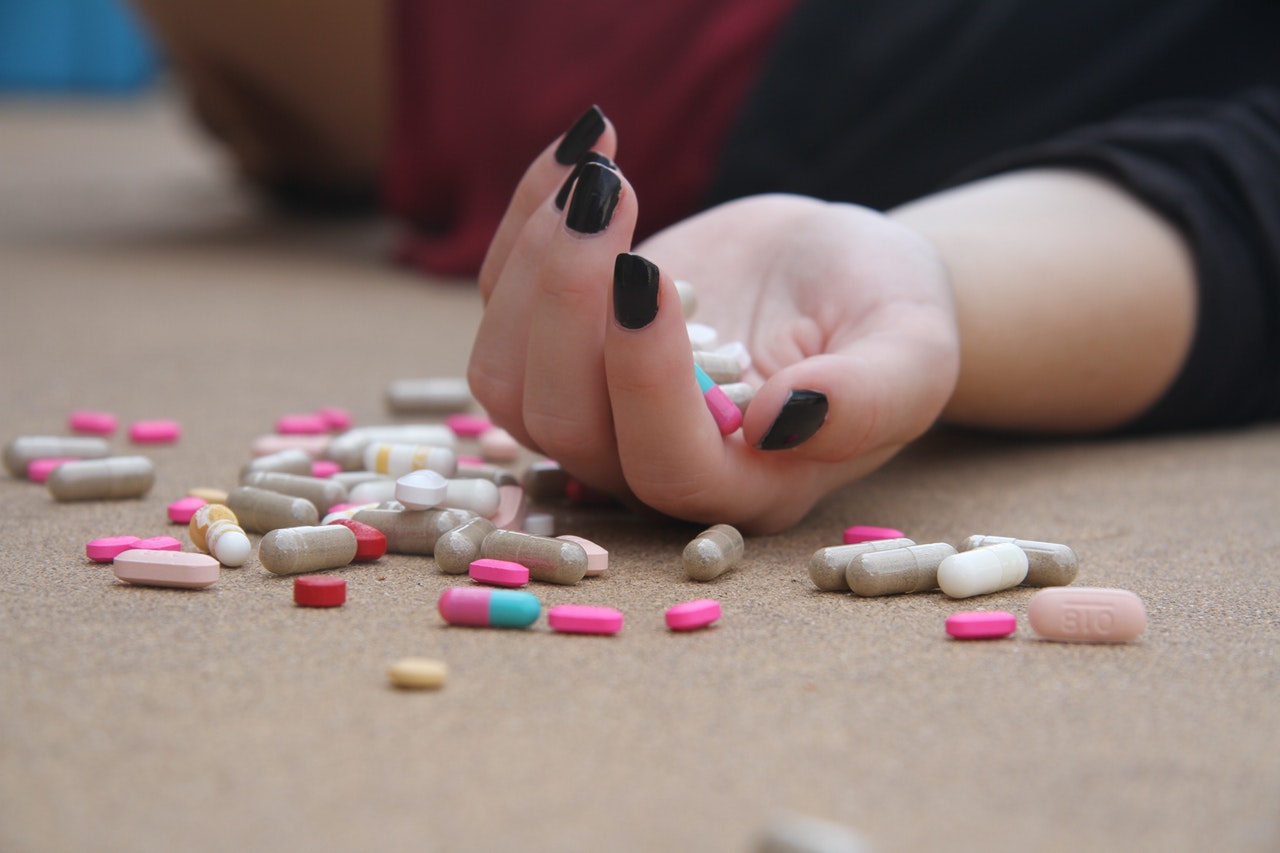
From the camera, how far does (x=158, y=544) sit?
3.92 ft

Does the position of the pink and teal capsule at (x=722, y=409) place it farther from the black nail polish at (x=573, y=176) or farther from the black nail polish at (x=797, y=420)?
the black nail polish at (x=573, y=176)

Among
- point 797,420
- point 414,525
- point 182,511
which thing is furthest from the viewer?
point 182,511

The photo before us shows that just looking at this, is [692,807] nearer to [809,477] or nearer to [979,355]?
[809,477]

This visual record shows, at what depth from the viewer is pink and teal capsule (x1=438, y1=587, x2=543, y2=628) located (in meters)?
1.02

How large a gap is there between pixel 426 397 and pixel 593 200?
2.99 ft

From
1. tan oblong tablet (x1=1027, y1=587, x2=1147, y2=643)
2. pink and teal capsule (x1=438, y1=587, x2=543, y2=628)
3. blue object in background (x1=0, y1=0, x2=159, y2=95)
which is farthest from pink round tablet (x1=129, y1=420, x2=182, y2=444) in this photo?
blue object in background (x1=0, y1=0, x2=159, y2=95)

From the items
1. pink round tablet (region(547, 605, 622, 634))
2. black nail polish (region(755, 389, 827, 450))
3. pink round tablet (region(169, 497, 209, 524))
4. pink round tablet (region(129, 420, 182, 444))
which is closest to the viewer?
pink round tablet (region(547, 605, 622, 634))

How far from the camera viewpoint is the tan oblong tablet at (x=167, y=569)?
1093mm

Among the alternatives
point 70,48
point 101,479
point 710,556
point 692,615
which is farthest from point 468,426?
point 70,48

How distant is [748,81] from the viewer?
9.04ft

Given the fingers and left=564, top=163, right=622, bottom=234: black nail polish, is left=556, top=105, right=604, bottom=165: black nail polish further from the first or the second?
left=564, top=163, right=622, bottom=234: black nail polish

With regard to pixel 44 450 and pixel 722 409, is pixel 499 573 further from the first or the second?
pixel 44 450

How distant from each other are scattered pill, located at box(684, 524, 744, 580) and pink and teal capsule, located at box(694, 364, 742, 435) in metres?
0.10

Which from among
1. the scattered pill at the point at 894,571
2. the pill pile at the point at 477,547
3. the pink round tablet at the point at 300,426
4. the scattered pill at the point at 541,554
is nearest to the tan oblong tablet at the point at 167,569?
the pill pile at the point at 477,547
